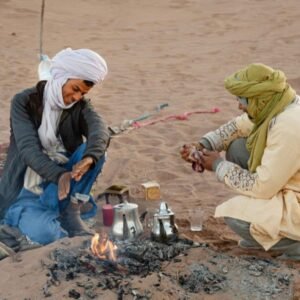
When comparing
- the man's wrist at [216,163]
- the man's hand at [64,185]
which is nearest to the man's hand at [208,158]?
the man's wrist at [216,163]

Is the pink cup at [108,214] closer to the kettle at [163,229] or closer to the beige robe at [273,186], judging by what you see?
the kettle at [163,229]

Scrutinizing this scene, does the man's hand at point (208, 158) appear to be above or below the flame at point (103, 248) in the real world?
above

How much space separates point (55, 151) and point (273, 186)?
1.65 meters

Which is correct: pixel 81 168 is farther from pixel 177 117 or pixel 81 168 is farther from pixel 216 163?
pixel 177 117

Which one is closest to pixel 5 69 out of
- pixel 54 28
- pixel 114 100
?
pixel 114 100

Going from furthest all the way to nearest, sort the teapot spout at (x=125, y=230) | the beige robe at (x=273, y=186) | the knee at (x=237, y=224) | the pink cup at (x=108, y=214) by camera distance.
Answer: the pink cup at (x=108, y=214) < the teapot spout at (x=125, y=230) < the knee at (x=237, y=224) < the beige robe at (x=273, y=186)

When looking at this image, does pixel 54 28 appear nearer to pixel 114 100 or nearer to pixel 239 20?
pixel 239 20

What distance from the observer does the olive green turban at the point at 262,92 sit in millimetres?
4711

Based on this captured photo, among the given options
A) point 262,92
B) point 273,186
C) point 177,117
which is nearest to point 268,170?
point 273,186

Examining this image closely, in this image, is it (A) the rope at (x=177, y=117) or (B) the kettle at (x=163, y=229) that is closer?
(B) the kettle at (x=163, y=229)

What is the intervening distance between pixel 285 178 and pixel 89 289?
1265 millimetres

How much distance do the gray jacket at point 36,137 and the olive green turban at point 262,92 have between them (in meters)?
1.12

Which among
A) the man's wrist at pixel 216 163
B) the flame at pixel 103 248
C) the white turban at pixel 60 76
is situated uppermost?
the white turban at pixel 60 76

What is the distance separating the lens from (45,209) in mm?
5531
